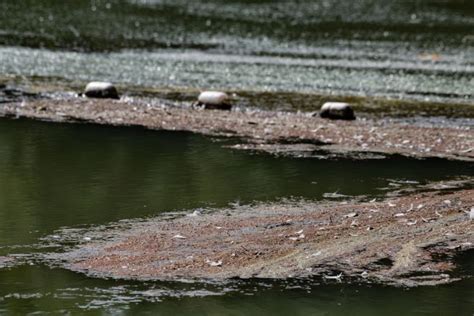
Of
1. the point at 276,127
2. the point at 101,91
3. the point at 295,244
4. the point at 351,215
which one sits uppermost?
the point at 295,244

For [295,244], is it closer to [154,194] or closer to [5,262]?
[5,262]

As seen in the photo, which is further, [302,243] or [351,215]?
[351,215]

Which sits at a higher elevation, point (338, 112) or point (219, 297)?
→ point (219, 297)

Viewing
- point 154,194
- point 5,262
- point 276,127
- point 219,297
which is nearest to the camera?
point 219,297

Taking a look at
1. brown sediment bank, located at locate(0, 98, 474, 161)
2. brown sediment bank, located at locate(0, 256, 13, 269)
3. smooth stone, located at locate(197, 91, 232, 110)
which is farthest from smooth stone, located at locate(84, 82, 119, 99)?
brown sediment bank, located at locate(0, 256, 13, 269)

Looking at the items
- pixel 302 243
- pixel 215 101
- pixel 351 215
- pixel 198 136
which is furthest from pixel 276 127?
pixel 302 243

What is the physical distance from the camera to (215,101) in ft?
127

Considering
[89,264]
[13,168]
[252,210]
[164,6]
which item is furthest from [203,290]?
[164,6]

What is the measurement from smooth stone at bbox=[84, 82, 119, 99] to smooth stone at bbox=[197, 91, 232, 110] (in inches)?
128

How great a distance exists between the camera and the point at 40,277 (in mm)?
16719

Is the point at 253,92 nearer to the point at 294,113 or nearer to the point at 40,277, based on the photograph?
the point at 294,113

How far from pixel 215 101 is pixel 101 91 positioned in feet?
14.1

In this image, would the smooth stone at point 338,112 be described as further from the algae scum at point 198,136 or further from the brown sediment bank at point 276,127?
the algae scum at point 198,136

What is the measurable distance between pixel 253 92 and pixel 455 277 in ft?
87.5
